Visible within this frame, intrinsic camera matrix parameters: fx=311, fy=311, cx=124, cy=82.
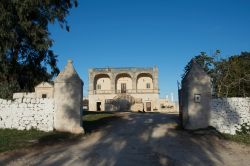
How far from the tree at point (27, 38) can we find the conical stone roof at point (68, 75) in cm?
625

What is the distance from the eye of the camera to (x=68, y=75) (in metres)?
16.7

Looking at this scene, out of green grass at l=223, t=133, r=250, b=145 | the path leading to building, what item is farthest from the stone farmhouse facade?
the path leading to building

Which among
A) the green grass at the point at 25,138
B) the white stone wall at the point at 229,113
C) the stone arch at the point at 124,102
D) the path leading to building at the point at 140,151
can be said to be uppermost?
the stone arch at the point at 124,102

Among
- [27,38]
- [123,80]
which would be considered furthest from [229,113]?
[123,80]

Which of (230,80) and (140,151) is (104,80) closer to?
(230,80)

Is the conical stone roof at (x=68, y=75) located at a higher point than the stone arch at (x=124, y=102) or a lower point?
higher

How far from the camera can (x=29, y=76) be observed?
91.8 feet

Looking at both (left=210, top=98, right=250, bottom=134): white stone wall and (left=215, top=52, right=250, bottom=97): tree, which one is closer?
(left=210, top=98, right=250, bottom=134): white stone wall

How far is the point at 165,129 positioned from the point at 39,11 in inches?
596

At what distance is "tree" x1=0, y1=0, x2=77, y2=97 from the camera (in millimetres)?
22812

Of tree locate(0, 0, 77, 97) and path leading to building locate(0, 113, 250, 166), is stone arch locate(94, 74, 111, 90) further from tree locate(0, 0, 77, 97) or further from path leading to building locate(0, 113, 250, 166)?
path leading to building locate(0, 113, 250, 166)

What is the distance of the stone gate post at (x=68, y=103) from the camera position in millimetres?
16234

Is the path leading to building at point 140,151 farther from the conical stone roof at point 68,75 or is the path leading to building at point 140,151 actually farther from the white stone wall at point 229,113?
the conical stone roof at point 68,75

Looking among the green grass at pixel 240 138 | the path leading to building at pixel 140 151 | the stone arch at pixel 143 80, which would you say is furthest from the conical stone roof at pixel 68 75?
the stone arch at pixel 143 80
